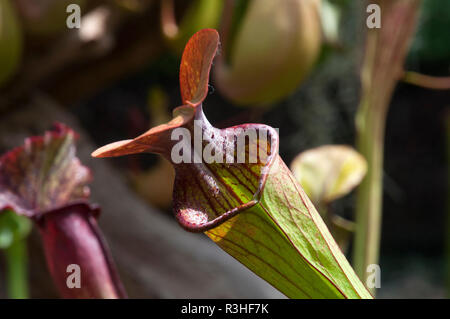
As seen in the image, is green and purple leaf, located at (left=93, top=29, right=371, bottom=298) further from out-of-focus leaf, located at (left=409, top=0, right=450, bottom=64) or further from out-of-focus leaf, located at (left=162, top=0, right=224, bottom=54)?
out-of-focus leaf, located at (left=409, top=0, right=450, bottom=64)

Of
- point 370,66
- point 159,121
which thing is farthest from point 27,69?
point 370,66

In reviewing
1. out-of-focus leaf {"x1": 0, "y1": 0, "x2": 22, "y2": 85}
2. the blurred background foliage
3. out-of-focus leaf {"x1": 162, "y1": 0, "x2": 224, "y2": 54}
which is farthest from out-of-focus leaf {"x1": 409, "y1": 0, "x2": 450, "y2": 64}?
out-of-focus leaf {"x1": 0, "y1": 0, "x2": 22, "y2": 85}

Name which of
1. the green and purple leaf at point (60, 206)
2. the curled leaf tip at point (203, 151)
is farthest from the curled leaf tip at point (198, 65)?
the green and purple leaf at point (60, 206)

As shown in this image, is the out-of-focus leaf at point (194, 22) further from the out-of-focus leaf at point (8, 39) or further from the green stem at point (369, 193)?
the green stem at point (369, 193)

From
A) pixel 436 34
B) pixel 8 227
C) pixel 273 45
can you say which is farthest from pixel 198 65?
pixel 436 34

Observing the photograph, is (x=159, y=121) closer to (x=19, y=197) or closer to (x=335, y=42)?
(x=335, y=42)
